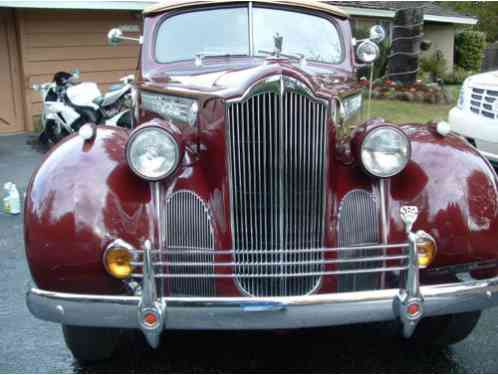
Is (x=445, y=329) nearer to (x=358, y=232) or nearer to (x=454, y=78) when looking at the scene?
(x=358, y=232)

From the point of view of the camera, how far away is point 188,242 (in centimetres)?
262

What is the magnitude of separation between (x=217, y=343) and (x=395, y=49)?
37.1 feet

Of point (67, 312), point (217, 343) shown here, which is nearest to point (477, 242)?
point (217, 343)

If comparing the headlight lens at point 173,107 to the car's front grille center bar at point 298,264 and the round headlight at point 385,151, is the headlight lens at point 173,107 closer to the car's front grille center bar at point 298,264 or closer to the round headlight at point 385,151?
the car's front grille center bar at point 298,264

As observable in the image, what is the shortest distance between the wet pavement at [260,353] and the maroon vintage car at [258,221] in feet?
0.93

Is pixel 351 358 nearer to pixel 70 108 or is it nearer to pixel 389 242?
pixel 389 242

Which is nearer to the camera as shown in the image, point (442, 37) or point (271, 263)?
point (271, 263)

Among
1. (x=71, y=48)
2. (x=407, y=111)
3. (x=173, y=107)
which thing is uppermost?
(x=71, y=48)

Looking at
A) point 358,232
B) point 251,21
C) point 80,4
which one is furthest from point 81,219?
point 80,4

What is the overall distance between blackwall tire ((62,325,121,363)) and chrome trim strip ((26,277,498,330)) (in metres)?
0.41

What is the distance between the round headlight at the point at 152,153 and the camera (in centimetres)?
255

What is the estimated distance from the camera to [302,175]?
2629 millimetres

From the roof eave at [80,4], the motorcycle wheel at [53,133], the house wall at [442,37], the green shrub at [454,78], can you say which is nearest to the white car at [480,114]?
the motorcycle wheel at [53,133]

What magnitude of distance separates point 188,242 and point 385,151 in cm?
104
